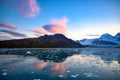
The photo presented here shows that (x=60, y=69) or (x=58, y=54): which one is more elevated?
(x=58, y=54)

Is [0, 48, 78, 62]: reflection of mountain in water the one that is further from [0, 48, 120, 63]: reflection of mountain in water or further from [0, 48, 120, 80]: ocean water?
[0, 48, 120, 80]: ocean water

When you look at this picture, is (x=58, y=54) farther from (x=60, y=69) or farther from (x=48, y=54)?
(x=60, y=69)

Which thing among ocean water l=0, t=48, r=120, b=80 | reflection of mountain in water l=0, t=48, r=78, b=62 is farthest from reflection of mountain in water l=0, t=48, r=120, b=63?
ocean water l=0, t=48, r=120, b=80

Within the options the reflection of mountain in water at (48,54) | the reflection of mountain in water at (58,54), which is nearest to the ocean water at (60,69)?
the reflection of mountain in water at (58,54)

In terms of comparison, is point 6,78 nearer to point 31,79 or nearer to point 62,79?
point 31,79

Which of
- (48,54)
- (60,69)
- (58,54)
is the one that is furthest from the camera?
(48,54)

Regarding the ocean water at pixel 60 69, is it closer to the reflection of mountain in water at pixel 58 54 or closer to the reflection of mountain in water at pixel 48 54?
the reflection of mountain in water at pixel 58 54

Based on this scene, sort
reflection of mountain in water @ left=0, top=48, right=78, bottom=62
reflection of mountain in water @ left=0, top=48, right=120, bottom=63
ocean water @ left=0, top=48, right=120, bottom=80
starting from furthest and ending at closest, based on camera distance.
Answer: reflection of mountain in water @ left=0, top=48, right=78, bottom=62 → reflection of mountain in water @ left=0, top=48, right=120, bottom=63 → ocean water @ left=0, top=48, right=120, bottom=80

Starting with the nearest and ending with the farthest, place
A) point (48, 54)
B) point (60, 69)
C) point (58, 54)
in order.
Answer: point (60, 69) < point (58, 54) < point (48, 54)

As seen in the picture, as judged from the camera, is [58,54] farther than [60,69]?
Yes

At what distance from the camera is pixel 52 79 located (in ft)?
23.9

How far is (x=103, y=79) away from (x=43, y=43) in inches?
4232

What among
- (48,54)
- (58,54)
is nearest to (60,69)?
(58,54)

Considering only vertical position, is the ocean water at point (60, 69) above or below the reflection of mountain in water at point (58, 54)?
below
